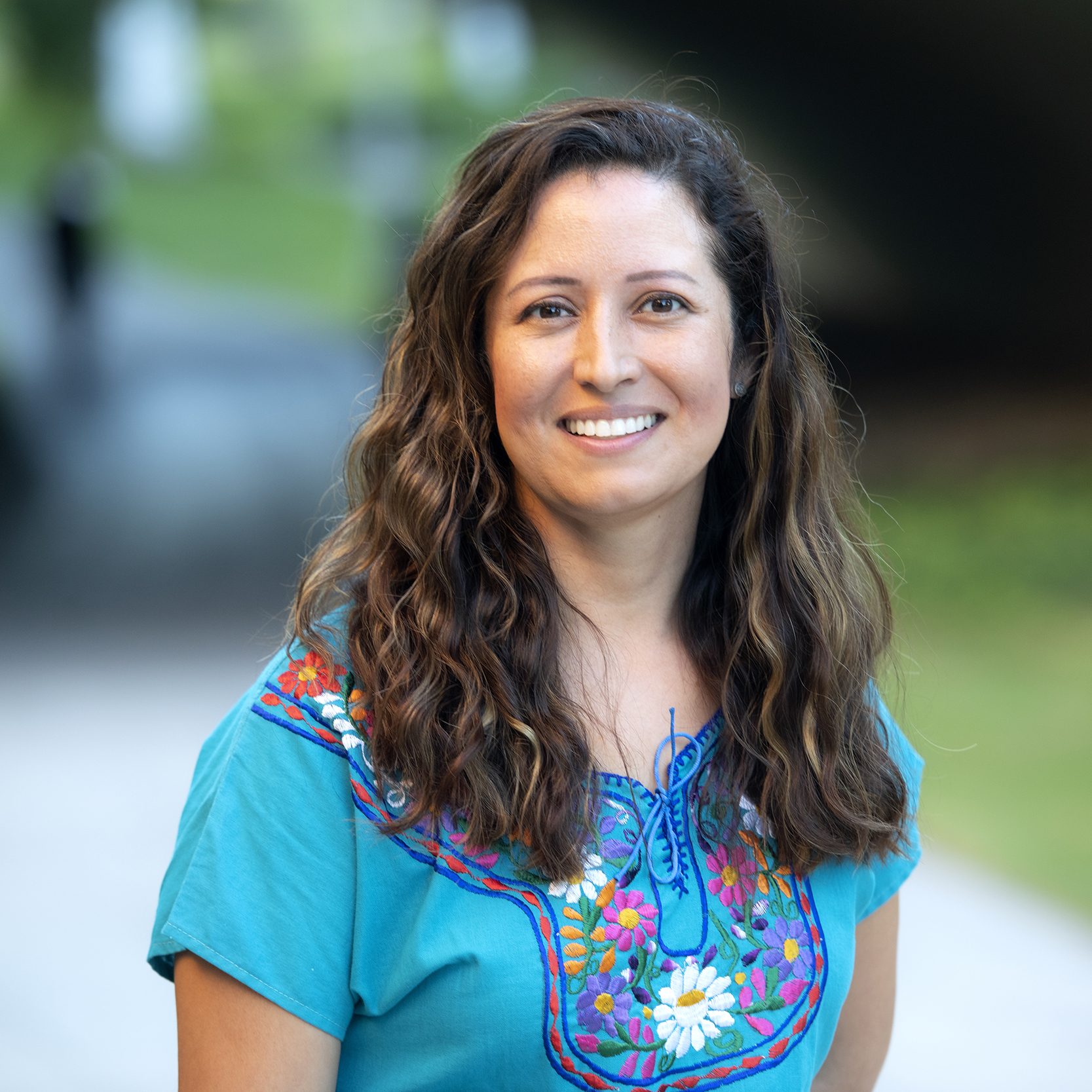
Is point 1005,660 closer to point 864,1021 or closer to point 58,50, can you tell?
point 864,1021

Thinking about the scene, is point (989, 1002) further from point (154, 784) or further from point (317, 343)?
point (317, 343)

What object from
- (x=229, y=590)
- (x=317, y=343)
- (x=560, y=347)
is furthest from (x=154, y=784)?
(x=317, y=343)

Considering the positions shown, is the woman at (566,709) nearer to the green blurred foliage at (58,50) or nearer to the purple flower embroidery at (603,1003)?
the purple flower embroidery at (603,1003)

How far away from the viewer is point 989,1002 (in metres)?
3.58

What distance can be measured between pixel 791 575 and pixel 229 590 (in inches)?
223

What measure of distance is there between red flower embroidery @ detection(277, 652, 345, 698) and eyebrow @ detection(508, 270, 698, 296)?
1.43 feet

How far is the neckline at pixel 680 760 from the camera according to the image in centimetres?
147

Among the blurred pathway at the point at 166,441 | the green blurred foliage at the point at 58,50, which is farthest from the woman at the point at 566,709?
the green blurred foliage at the point at 58,50

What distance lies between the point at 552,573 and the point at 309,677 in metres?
0.30

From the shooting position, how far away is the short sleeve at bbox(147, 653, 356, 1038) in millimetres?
1311

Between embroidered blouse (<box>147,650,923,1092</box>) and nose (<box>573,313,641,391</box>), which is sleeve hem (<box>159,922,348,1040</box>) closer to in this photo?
embroidered blouse (<box>147,650,923,1092</box>)

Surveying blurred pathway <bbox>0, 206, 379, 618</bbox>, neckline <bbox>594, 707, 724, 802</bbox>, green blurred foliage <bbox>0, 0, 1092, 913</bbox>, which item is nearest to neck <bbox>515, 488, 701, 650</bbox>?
neckline <bbox>594, 707, 724, 802</bbox>

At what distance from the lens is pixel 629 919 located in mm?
1389

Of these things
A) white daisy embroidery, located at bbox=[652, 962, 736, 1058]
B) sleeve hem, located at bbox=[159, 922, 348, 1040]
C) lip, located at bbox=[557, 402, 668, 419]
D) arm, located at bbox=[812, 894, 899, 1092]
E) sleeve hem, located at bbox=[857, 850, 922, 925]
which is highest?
lip, located at bbox=[557, 402, 668, 419]
